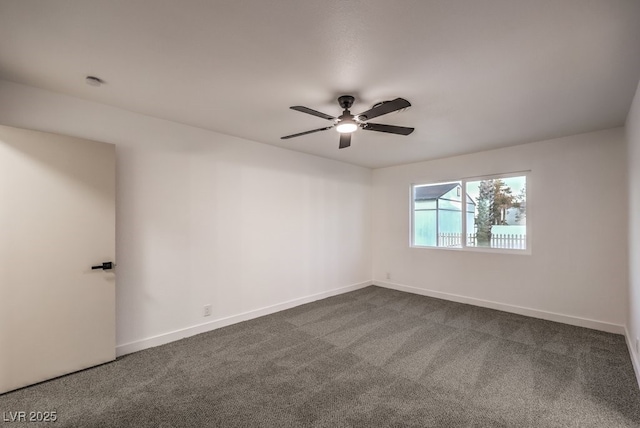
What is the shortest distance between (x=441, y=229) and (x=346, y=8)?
171 inches

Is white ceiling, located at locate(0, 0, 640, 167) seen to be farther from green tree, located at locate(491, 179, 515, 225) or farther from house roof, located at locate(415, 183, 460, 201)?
house roof, located at locate(415, 183, 460, 201)

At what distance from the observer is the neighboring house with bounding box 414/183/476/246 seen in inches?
187

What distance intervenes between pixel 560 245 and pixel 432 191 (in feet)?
6.65

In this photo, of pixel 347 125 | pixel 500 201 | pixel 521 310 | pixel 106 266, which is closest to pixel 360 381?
pixel 347 125

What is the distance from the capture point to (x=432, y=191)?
512cm

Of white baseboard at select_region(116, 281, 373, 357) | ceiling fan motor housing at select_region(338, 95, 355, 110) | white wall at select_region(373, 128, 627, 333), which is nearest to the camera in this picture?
ceiling fan motor housing at select_region(338, 95, 355, 110)

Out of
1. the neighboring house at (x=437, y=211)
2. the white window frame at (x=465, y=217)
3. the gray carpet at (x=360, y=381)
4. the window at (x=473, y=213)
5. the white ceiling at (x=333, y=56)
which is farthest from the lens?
the neighboring house at (x=437, y=211)

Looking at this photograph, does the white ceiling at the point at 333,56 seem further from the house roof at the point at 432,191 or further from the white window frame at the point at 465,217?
the house roof at the point at 432,191

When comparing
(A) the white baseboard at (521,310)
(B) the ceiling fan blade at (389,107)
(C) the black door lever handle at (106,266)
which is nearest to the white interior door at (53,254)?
(C) the black door lever handle at (106,266)

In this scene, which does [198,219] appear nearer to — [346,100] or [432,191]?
[346,100]

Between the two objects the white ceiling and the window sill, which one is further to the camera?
the window sill

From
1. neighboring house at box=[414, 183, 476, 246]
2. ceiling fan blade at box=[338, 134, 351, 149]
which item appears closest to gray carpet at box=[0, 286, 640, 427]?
neighboring house at box=[414, 183, 476, 246]

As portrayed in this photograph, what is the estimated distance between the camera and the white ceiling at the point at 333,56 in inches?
58.4

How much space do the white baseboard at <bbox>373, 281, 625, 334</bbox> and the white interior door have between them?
180 inches
